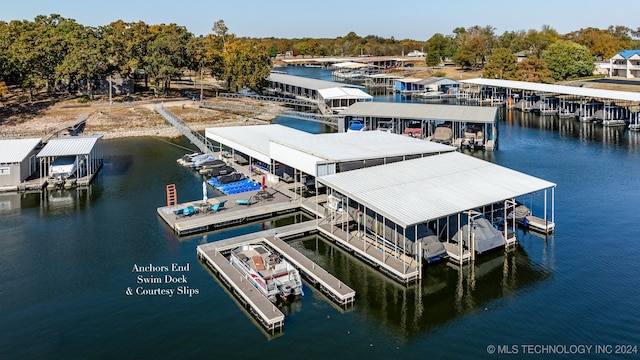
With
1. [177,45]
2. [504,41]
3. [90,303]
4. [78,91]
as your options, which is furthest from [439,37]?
[90,303]

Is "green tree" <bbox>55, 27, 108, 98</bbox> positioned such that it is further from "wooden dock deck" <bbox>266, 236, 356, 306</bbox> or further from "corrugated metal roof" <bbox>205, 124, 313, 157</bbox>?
"wooden dock deck" <bbox>266, 236, 356, 306</bbox>

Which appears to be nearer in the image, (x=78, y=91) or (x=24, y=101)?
(x=24, y=101)

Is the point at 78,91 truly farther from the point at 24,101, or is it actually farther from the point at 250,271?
the point at 250,271

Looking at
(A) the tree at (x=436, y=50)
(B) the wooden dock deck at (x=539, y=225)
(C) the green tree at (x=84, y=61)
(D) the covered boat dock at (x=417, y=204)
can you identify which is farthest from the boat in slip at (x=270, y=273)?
(A) the tree at (x=436, y=50)

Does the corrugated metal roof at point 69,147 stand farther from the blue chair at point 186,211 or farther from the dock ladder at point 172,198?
the blue chair at point 186,211

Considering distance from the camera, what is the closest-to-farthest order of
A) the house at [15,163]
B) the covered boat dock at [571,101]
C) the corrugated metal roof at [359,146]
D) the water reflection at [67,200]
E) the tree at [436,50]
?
the corrugated metal roof at [359,146], the water reflection at [67,200], the house at [15,163], the covered boat dock at [571,101], the tree at [436,50]

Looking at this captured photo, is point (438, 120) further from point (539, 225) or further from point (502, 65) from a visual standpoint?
→ point (502, 65)

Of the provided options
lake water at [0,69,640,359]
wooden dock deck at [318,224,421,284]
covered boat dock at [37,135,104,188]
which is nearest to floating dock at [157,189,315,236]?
lake water at [0,69,640,359]
